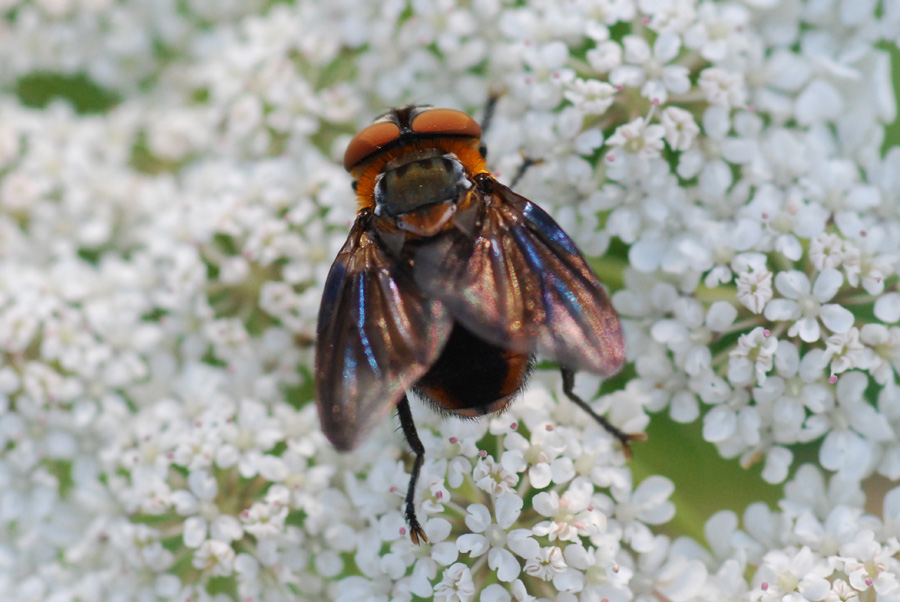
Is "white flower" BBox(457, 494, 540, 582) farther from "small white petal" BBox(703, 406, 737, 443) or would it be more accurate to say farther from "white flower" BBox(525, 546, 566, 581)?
"small white petal" BBox(703, 406, 737, 443)

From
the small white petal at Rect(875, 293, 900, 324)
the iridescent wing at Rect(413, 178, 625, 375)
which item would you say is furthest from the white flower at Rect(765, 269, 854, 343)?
the iridescent wing at Rect(413, 178, 625, 375)

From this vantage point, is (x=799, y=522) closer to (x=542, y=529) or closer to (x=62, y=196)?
(x=542, y=529)

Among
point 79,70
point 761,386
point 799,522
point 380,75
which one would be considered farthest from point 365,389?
point 79,70

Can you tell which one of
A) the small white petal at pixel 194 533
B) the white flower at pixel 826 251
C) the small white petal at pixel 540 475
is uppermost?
the white flower at pixel 826 251

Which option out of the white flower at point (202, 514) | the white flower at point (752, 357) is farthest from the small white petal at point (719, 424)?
the white flower at point (202, 514)

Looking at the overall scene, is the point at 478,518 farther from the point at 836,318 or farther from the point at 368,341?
the point at 836,318

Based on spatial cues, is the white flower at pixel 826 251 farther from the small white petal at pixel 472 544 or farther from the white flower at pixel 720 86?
the small white petal at pixel 472 544
